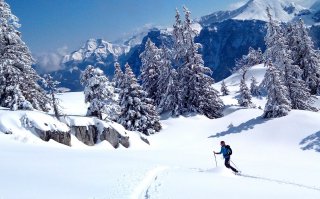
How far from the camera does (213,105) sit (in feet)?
→ 187

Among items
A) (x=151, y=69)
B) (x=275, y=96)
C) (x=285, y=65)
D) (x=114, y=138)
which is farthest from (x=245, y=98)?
(x=114, y=138)

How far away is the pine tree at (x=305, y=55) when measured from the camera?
64625 mm

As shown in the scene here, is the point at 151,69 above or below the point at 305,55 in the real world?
below

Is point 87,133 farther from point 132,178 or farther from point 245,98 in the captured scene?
point 245,98

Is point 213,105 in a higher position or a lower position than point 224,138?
higher

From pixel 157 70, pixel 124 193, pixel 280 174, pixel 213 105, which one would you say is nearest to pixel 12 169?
pixel 124 193

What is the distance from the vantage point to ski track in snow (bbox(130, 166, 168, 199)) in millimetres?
14779

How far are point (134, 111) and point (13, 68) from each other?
54.8 feet

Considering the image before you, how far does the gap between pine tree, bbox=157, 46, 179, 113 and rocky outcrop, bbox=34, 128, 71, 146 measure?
2410cm

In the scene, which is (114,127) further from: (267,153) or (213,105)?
(213,105)

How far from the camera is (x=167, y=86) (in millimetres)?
58062

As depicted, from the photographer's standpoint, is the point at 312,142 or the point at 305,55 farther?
the point at 305,55

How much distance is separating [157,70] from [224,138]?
2082cm

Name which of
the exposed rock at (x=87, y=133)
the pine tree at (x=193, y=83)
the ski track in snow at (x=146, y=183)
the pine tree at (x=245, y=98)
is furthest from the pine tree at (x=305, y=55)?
the ski track in snow at (x=146, y=183)
